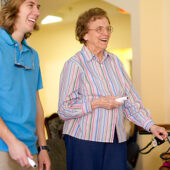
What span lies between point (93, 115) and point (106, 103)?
13 centimetres

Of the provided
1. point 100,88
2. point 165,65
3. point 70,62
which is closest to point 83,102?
point 100,88

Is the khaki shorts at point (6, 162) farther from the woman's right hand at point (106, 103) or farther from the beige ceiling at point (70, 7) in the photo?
the beige ceiling at point (70, 7)

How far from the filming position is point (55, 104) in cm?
777

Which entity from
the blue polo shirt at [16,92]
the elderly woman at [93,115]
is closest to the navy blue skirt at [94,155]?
the elderly woman at [93,115]

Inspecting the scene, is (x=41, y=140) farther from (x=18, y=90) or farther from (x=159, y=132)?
(x=159, y=132)

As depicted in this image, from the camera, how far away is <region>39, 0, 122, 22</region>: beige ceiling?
3871 millimetres

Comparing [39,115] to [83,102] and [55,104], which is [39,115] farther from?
[55,104]

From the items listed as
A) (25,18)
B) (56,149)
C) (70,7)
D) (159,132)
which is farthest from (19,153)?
(70,7)

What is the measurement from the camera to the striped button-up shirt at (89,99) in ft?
5.60

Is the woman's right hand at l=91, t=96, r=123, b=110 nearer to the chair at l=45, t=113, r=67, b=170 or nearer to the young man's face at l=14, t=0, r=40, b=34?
the young man's face at l=14, t=0, r=40, b=34

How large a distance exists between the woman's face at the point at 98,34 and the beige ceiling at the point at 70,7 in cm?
204

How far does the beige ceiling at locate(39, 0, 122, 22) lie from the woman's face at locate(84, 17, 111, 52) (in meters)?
2.04

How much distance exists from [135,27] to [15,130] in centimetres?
234

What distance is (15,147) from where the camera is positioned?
111cm
